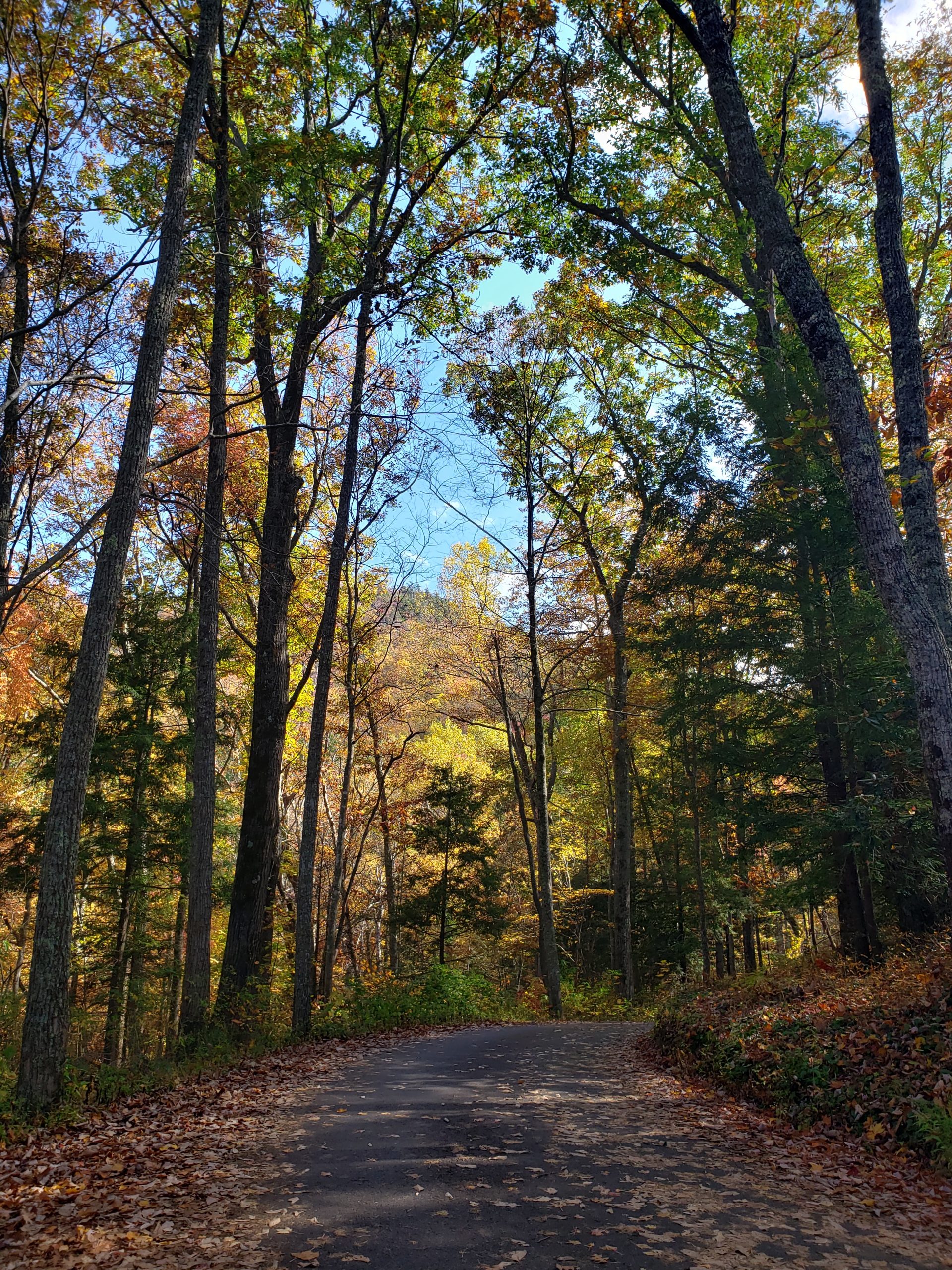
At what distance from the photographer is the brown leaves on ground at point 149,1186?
11.0ft

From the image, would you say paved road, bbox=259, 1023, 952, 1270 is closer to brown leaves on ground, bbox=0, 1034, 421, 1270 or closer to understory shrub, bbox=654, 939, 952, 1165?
brown leaves on ground, bbox=0, 1034, 421, 1270

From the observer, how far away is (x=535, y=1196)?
4168 mm

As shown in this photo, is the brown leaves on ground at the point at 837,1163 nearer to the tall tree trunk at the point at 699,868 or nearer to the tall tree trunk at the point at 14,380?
the tall tree trunk at the point at 14,380

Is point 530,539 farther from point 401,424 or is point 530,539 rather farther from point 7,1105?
point 7,1105

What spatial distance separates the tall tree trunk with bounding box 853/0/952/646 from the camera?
27.9 feet

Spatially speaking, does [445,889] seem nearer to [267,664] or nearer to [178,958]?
[178,958]

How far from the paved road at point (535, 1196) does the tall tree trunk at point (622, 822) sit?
11786 millimetres

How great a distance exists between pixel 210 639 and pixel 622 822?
40.7ft

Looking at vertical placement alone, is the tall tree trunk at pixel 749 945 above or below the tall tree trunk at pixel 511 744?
below

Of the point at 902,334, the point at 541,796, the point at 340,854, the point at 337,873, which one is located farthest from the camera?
the point at 541,796

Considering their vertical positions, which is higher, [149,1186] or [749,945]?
[149,1186]

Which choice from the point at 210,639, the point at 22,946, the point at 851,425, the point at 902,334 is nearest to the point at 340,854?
the point at 210,639

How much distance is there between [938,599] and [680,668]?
5.55 meters

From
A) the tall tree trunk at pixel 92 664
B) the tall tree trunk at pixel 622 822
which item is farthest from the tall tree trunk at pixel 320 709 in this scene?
the tall tree trunk at pixel 622 822
